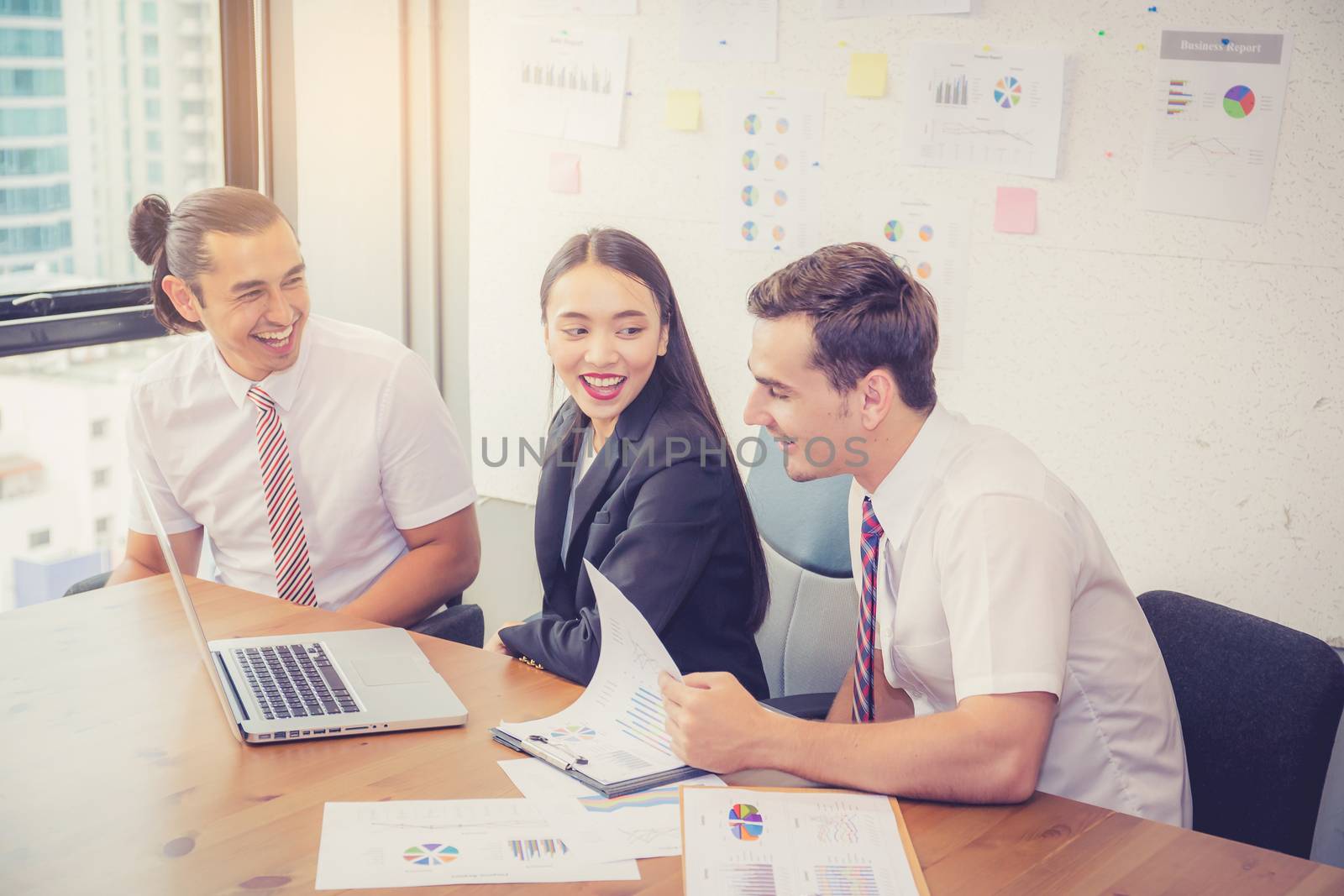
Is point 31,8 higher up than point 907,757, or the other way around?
point 31,8

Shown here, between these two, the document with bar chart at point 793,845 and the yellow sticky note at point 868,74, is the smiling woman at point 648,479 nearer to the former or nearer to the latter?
the document with bar chart at point 793,845

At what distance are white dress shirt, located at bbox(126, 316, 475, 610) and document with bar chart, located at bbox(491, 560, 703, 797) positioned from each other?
80cm

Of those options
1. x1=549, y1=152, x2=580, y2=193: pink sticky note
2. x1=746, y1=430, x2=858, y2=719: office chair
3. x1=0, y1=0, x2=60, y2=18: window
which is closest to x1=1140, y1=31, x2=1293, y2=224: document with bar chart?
x1=746, y1=430, x2=858, y2=719: office chair

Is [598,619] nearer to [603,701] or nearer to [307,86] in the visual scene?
[603,701]

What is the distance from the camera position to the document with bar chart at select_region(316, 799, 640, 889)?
115 cm

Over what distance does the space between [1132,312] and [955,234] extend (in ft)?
1.25

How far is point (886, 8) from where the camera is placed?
245cm

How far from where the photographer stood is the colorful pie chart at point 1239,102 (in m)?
2.14

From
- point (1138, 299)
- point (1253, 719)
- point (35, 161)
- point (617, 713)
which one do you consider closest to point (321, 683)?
point (617, 713)

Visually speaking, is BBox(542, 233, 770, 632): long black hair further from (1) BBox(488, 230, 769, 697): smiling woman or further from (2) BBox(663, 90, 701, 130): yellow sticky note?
(2) BBox(663, 90, 701, 130): yellow sticky note

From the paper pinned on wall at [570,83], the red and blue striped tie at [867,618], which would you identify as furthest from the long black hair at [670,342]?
the paper pinned on wall at [570,83]

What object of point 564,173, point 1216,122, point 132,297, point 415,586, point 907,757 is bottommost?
point 415,586

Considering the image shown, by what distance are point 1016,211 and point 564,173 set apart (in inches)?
44.5

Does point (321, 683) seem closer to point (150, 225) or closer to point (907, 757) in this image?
point (907, 757)
